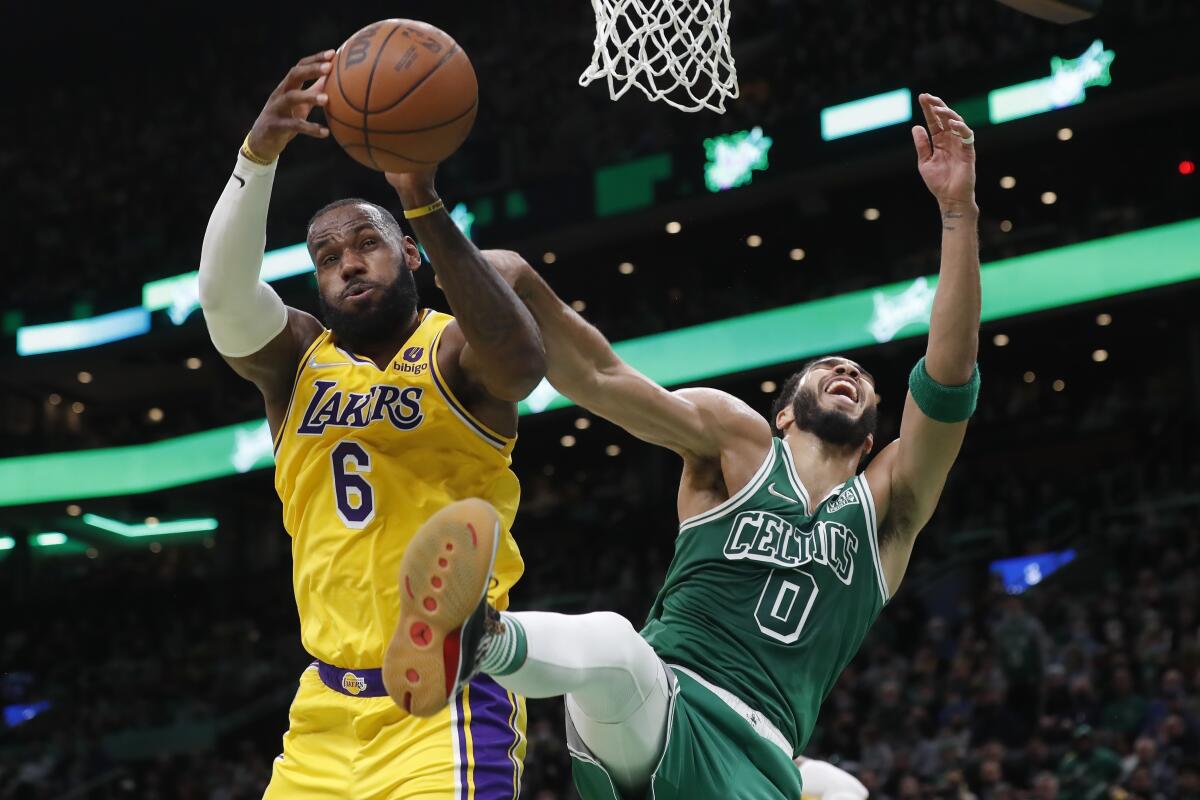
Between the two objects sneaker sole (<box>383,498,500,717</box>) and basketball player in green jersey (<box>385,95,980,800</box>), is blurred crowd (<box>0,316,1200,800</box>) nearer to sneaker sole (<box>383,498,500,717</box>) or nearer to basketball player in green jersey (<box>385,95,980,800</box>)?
basketball player in green jersey (<box>385,95,980,800</box>)

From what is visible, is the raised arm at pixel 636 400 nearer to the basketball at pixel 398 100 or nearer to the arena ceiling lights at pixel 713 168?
the basketball at pixel 398 100

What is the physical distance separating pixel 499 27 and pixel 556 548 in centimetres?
957

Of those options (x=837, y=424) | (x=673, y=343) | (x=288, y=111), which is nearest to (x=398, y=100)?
(x=288, y=111)

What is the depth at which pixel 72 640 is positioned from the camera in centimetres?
2312

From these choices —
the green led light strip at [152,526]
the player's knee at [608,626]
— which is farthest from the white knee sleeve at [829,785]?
the green led light strip at [152,526]

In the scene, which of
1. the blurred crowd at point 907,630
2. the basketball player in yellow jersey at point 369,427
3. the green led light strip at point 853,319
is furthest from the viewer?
the green led light strip at point 853,319

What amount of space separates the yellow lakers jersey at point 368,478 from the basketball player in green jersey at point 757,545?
1.44 ft

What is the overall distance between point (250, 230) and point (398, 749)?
4.51 ft

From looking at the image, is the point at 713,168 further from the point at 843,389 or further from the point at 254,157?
the point at 254,157

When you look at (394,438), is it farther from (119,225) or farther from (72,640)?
(119,225)

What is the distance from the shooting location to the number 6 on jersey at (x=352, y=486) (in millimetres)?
3906

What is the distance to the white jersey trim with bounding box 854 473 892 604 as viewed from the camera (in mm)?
4922

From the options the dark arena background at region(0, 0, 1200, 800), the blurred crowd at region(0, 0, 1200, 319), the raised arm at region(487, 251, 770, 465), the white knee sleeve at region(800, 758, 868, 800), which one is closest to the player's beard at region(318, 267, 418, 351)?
the raised arm at region(487, 251, 770, 465)

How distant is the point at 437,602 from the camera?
3.29 meters
